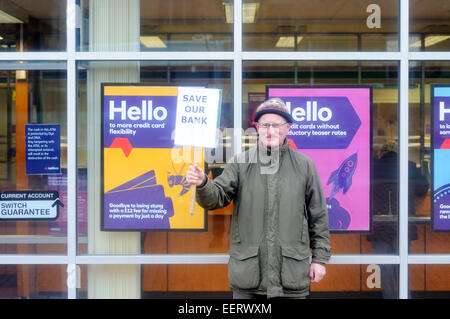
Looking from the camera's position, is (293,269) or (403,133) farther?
(403,133)

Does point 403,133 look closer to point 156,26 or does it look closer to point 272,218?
point 272,218

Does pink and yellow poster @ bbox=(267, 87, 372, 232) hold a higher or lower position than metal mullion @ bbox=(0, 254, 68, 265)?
higher

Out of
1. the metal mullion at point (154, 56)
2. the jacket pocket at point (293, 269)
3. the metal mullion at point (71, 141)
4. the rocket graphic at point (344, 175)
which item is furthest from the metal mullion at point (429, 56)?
the metal mullion at point (71, 141)

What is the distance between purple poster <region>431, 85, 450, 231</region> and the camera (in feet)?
16.8

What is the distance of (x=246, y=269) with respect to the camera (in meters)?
3.80

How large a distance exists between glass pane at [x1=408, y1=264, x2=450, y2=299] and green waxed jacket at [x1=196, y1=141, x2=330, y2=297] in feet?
6.03

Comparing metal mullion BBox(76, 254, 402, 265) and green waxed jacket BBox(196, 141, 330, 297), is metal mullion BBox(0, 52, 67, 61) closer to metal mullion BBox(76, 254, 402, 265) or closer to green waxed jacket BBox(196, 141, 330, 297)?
metal mullion BBox(76, 254, 402, 265)

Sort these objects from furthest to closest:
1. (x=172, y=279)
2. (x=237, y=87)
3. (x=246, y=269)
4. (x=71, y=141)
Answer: (x=172, y=279) < (x=71, y=141) < (x=237, y=87) < (x=246, y=269)

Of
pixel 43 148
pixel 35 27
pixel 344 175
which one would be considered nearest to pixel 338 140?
pixel 344 175

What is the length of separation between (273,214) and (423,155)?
2113 millimetres

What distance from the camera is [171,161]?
5.07 meters

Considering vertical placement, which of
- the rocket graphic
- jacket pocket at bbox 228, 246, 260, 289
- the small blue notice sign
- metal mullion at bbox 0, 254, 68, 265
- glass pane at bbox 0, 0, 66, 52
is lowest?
metal mullion at bbox 0, 254, 68, 265

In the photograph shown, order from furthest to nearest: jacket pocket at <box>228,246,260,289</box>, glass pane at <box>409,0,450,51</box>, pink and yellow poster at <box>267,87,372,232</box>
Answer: glass pane at <box>409,0,450,51</box>
pink and yellow poster at <box>267,87,372,232</box>
jacket pocket at <box>228,246,260,289</box>

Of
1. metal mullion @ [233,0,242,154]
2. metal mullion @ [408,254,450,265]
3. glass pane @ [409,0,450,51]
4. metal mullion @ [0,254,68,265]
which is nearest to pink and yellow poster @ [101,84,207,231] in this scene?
metal mullion @ [233,0,242,154]
